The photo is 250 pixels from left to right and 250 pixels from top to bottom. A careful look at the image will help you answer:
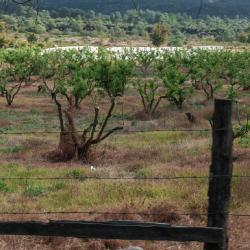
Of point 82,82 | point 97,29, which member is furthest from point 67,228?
point 97,29

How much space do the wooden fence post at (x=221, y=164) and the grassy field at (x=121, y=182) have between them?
212 centimetres

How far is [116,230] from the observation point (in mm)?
5211

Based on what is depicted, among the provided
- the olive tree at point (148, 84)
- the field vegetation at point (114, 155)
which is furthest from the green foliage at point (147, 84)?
the field vegetation at point (114, 155)

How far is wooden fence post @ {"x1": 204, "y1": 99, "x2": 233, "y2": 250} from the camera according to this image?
5.52m

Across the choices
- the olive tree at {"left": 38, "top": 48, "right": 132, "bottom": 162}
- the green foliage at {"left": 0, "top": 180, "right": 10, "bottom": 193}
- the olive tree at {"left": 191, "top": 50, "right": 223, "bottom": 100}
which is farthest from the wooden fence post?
the olive tree at {"left": 191, "top": 50, "right": 223, "bottom": 100}

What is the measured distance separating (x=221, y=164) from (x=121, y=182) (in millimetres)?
8213

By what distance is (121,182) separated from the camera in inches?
537

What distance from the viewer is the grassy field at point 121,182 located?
8927 mm

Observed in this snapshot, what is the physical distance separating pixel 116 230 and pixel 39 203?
6766mm

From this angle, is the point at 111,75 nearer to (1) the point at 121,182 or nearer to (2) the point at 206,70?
(2) the point at 206,70

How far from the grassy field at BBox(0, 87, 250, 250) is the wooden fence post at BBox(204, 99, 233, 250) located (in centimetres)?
212

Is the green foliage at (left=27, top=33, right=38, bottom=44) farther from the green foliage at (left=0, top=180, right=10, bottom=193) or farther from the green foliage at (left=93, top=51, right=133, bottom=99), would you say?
the green foliage at (left=0, top=180, right=10, bottom=193)

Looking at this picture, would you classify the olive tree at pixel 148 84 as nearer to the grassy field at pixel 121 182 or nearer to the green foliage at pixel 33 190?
the grassy field at pixel 121 182

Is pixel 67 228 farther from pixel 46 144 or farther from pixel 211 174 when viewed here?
pixel 46 144
